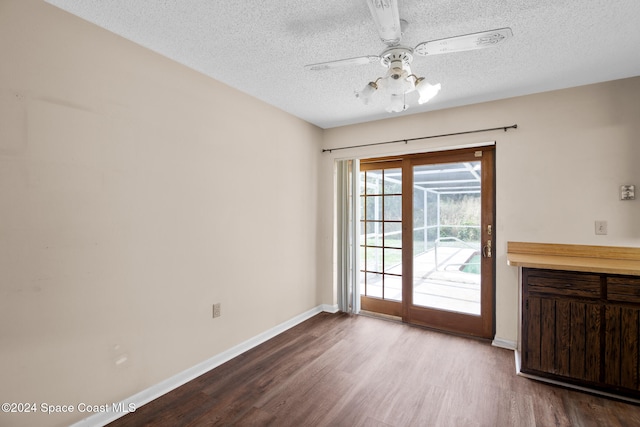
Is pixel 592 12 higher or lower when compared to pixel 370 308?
higher

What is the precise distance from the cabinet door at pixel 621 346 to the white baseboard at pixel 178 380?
2.92 metres

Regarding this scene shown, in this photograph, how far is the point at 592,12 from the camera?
5.84ft

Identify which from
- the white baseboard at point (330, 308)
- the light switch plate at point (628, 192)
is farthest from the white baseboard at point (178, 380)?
the light switch plate at point (628, 192)

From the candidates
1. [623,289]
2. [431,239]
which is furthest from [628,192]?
[431,239]

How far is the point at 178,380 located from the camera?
242cm

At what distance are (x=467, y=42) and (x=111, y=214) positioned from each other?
2.47 meters

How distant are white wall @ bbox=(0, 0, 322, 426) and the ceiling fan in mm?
1282

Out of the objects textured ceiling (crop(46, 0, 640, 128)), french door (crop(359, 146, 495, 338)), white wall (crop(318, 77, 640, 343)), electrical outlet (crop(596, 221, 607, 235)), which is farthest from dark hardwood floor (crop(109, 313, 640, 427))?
textured ceiling (crop(46, 0, 640, 128))

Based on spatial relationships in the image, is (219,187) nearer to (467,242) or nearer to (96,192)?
(96,192)

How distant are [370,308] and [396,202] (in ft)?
4.98

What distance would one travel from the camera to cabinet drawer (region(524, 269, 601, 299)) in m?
2.32

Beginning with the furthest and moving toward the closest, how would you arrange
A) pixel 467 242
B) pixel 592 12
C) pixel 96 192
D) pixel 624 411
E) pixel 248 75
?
1. pixel 467 242
2. pixel 248 75
3. pixel 624 411
4. pixel 96 192
5. pixel 592 12

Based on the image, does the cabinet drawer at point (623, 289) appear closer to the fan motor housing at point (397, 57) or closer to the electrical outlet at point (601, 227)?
the electrical outlet at point (601, 227)

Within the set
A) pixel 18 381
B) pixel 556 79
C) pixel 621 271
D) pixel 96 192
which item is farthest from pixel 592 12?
pixel 18 381
